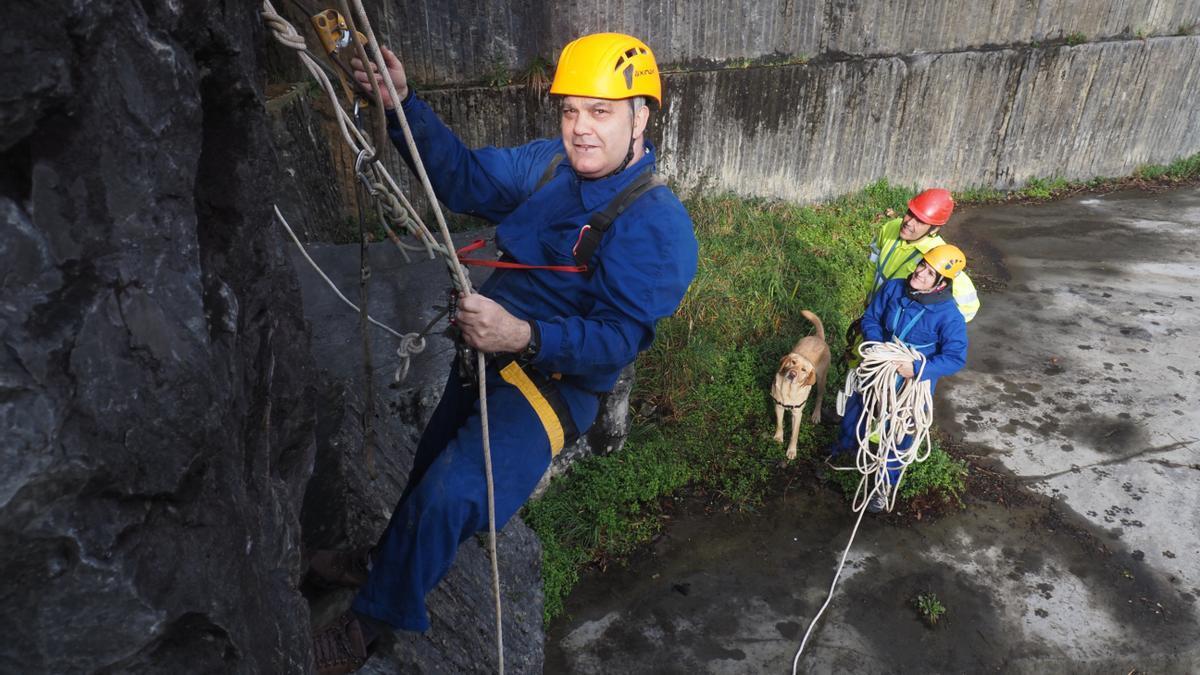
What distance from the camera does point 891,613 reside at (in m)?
4.56

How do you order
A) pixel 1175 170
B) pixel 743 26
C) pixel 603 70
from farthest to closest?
1. pixel 1175 170
2. pixel 743 26
3. pixel 603 70

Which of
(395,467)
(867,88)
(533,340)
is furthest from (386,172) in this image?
(867,88)

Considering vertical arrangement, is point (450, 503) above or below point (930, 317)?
above

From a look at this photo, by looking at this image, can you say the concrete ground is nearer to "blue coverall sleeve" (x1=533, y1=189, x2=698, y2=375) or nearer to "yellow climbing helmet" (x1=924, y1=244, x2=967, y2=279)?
"yellow climbing helmet" (x1=924, y1=244, x2=967, y2=279)

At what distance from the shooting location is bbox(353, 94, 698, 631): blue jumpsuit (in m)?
2.60

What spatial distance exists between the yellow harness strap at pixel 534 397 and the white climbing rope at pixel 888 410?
2745 mm

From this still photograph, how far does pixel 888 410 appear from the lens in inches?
200

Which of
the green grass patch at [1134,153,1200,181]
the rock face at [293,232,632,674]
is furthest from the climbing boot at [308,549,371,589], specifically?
the green grass patch at [1134,153,1200,181]

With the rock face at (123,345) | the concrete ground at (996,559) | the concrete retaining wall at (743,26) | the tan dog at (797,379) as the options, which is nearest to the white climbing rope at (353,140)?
the rock face at (123,345)

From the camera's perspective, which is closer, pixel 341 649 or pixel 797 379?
pixel 341 649

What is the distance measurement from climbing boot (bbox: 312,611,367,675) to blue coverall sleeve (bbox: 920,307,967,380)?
12.0 ft

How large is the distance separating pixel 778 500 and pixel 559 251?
325 cm

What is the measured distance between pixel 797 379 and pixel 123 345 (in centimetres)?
463

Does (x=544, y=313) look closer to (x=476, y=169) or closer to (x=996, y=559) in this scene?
(x=476, y=169)
